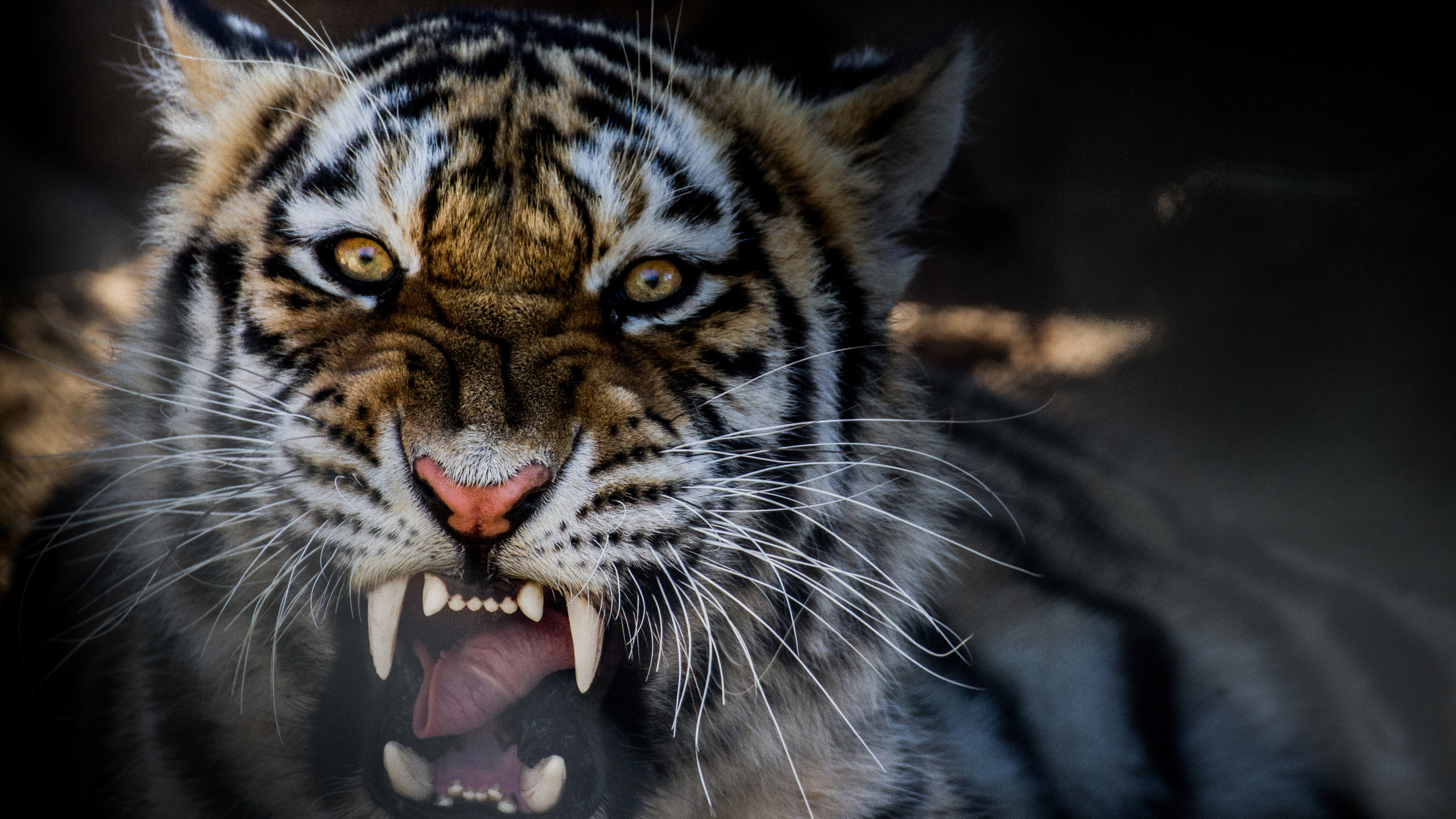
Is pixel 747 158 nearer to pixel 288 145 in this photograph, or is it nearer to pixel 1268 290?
pixel 288 145

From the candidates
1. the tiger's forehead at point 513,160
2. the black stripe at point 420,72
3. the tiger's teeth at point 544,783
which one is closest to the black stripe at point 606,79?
the tiger's forehead at point 513,160

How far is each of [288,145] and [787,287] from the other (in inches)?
16.8

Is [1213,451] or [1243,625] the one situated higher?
[1213,451]

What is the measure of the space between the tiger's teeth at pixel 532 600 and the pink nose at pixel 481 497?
67mm

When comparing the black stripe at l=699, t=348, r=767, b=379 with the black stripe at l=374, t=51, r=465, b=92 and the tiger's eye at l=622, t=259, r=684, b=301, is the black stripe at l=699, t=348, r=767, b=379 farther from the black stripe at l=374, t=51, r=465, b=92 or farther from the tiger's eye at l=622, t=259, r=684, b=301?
the black stripe at l=374, t=51, r=465, b=92

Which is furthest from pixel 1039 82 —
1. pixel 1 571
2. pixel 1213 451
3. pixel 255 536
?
pixel 1 571

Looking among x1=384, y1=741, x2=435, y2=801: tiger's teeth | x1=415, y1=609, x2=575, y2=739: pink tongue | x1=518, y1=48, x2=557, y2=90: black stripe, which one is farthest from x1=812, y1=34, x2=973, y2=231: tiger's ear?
x1=384, y1=741, x2=435, y2=801: tiger's teeth

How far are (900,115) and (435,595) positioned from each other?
57cm

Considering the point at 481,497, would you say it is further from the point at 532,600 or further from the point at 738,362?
the point at 738,362

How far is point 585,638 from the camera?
2.55 ft

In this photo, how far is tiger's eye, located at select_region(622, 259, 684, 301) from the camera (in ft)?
2.55

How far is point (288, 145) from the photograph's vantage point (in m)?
0.77

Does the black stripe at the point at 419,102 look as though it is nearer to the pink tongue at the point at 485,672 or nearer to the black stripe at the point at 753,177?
the black stripe at the point at 753,177

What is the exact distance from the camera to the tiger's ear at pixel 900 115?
844 mm
